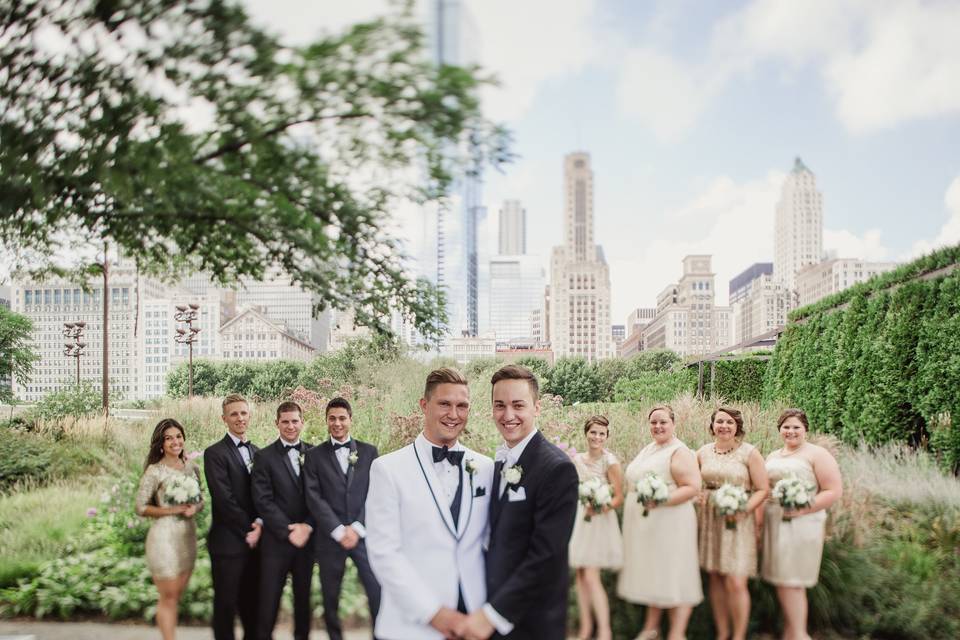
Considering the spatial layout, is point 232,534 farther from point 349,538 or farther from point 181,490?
point 349,538

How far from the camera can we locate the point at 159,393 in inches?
281

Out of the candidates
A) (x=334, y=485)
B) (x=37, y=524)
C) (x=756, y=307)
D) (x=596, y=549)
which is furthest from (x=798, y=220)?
(x=756, y=307)

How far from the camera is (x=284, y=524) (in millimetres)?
3875

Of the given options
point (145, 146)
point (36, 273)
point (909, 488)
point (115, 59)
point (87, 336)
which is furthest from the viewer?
point (87, 336)

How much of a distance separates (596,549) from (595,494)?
0.40 meters

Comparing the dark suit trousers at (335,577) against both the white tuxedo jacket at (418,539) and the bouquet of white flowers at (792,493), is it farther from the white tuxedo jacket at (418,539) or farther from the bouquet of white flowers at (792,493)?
the bouquet of white flowers at (792,493)

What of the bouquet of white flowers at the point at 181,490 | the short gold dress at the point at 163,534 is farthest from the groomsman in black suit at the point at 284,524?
the short gold dress at the point at 163,534

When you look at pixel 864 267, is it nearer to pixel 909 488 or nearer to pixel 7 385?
pixel 909 488

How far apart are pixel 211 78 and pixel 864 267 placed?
8.33 m

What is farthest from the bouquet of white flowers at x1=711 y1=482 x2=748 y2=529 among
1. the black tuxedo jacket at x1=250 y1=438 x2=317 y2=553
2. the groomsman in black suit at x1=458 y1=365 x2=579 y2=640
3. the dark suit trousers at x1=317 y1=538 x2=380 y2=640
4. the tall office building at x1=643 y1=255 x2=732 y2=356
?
the tall office building at x1=643 y1=255 x2=732 y2=356

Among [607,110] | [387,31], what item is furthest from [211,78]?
[607,110]

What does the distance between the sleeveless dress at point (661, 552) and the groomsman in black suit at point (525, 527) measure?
1363mm

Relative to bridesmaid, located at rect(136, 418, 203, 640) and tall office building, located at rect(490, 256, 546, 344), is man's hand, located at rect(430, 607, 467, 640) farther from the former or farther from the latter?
tall office building, located at rect(490, 256, 546, 344)

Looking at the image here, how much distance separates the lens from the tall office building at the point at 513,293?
5.81 meters
